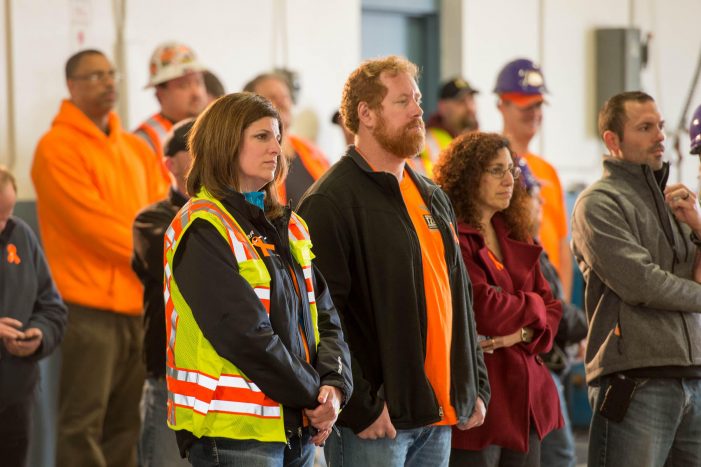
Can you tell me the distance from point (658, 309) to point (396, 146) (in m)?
1.12

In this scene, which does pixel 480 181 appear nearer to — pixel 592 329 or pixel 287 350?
pixel 592 329

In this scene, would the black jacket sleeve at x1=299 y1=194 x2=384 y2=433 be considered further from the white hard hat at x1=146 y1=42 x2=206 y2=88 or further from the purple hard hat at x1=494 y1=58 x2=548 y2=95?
the purple hard hat at x1=494 y1=58 x2=548 y2=95

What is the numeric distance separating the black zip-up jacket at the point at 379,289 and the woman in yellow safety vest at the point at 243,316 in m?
0.26

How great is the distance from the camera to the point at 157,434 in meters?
4.30

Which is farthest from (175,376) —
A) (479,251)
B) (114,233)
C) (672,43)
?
(672,43)

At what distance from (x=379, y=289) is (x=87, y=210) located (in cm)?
216

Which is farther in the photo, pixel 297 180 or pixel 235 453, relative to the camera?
pixel 297 180

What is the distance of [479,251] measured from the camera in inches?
162

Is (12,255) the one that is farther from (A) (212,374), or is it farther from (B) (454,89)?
(B) (454,89)

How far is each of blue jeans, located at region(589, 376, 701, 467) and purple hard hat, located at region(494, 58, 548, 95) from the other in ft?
7.33

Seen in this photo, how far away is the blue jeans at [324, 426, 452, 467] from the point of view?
359 centimetres

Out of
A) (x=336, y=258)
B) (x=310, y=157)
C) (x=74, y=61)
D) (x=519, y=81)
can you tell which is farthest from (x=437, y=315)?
(x=519, y=81)

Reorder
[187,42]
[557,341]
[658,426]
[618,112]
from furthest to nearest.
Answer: [187,42]
[557,341]
[618,112]
[658,426]

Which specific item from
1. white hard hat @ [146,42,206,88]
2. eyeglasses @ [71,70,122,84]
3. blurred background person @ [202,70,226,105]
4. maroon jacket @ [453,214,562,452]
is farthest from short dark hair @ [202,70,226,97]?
maroon jacket @ [453,214,562,452]
